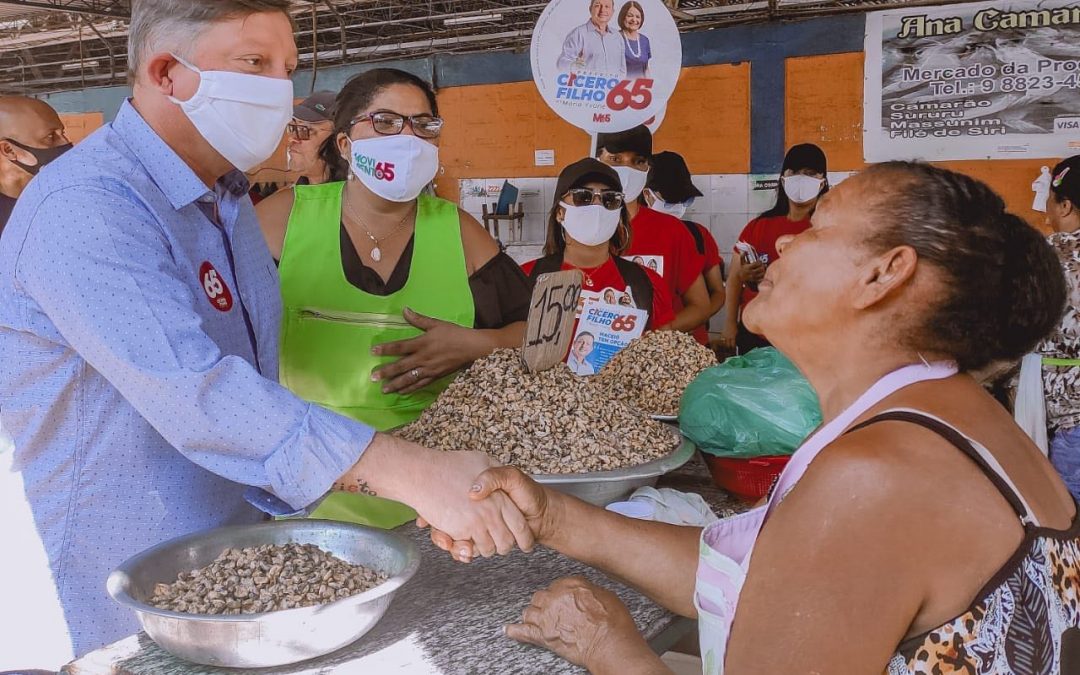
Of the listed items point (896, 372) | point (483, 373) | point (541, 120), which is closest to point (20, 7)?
point (541, 120)

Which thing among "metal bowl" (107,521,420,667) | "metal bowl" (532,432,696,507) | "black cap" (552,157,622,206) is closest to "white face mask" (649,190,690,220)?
"black cap" (552,157,622,206)

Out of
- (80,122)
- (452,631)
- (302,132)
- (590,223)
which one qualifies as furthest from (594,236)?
(80,122)

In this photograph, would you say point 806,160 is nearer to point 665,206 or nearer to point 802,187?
point 802,187

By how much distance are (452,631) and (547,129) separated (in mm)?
7865

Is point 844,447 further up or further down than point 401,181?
further down

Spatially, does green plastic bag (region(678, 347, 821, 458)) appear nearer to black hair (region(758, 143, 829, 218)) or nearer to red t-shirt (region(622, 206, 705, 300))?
red t-shirt (region(622, 206, 705, 300))

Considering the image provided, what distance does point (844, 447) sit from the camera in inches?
45.3

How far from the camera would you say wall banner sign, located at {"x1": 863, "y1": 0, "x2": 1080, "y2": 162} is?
652cm

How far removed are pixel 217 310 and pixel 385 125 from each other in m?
1.00

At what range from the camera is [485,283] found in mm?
2662

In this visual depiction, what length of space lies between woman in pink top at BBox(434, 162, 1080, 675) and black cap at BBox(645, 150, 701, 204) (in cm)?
461

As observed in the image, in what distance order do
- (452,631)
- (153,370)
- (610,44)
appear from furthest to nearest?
(610,44)
(452,631)
(153,370)

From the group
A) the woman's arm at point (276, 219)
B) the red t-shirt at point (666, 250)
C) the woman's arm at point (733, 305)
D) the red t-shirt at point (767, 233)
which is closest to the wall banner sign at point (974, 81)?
the red t-shirt at point (767, 233)

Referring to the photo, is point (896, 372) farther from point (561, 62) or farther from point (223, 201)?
point (561, 62)
